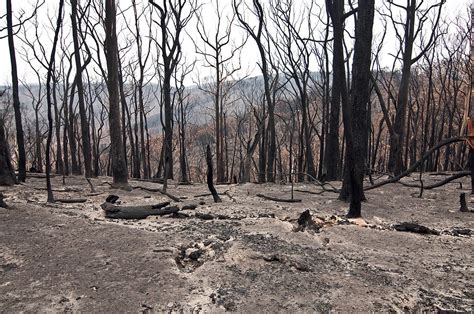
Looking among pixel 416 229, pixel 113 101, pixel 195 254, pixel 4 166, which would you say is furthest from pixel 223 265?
pixel 113 101

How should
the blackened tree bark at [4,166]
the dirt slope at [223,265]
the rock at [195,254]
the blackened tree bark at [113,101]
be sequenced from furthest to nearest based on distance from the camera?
the blackened tree bark at [113,101]
the blackened tree bark at [4,166]
the rock at [195,254]
the dirt slope at [223,265]

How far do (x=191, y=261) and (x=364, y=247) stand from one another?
5.61ft

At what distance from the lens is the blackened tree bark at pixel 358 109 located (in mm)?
4832

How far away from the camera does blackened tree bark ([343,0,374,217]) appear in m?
4.83

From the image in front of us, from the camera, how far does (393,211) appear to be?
18.4ft

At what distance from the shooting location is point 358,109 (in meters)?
5.18

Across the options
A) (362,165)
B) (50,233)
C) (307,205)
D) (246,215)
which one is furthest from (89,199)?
(362,165)

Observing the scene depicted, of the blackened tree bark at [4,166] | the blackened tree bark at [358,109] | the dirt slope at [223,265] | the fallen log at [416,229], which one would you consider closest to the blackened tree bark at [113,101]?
the blackened tree bark at [4,166]

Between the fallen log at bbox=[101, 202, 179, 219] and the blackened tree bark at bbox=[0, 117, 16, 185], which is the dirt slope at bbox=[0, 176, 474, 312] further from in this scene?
the blackened tree bark at bbox=[0, 117, 16, 185]

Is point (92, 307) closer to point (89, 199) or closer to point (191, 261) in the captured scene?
point (191, 261)

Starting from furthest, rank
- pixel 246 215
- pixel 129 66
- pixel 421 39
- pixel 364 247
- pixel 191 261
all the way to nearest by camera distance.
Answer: pixel 129 66
pixel 421 39
pixel 246 215
pixel 364 247
pixel 191 261

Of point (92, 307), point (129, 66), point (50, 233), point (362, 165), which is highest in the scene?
point (129, 66)

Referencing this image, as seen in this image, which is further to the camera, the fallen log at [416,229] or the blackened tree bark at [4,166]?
the blackened tree bark at [4,166]

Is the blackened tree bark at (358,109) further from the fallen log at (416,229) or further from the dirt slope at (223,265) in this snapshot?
the fallen log at (416,229)
